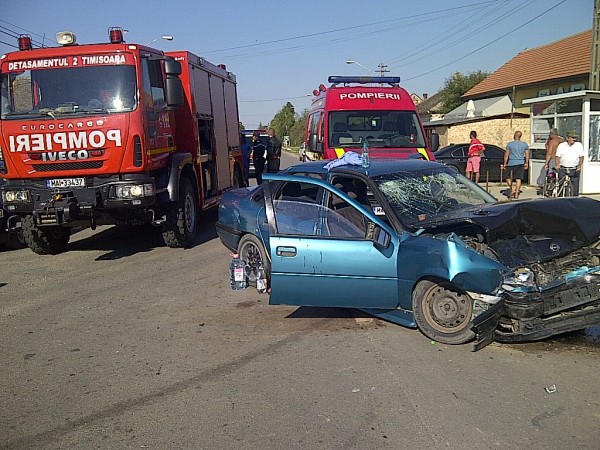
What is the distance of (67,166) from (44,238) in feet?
6.24

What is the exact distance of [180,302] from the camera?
675cm

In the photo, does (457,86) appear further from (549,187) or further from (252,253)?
(252,253)

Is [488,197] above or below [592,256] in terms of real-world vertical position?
above

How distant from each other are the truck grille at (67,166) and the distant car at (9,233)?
105 cm

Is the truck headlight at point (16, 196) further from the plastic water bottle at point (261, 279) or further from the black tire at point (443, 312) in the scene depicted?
the black tire at point (443, 312)

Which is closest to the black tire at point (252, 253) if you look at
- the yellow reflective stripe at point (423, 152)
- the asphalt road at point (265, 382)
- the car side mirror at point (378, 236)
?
the asphalt road at point (265, 382)

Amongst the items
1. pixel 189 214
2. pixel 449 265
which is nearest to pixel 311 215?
pixel 449 265

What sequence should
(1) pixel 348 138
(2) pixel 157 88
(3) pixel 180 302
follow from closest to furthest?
(3) pixel 180 302 → (2) pixel 157 88 → (1) pixel 348 138

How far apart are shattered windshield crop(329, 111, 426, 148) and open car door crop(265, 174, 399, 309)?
547 cm

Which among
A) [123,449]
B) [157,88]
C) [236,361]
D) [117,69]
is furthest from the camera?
[157,88]

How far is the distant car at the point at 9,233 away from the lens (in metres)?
9.27

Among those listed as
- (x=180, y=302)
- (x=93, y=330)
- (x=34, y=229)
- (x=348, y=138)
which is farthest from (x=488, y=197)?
(x=34, y=229)

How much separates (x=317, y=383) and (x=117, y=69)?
5.93 meters

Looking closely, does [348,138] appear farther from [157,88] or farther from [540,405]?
[540,405]
